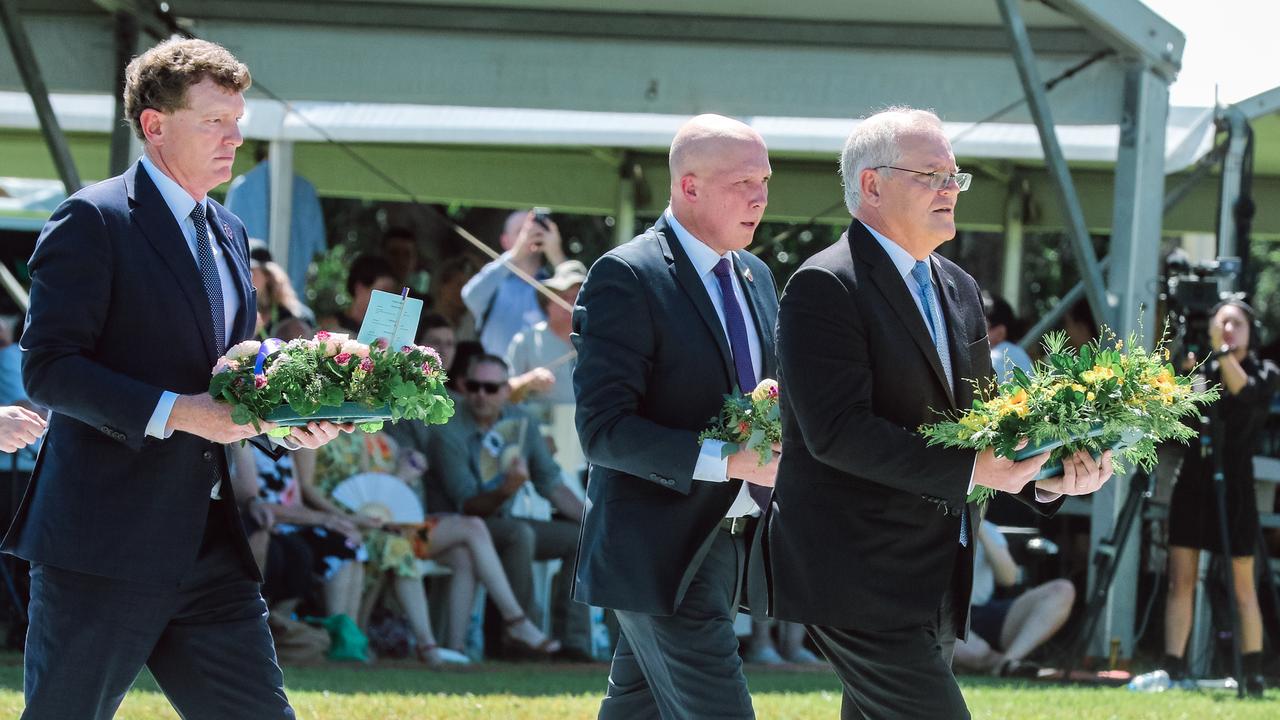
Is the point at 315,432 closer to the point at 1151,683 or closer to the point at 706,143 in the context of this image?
the point at 706,143

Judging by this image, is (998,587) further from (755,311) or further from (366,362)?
(366,362)

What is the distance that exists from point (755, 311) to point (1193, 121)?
7.25 m

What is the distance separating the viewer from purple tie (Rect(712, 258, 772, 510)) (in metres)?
4.15

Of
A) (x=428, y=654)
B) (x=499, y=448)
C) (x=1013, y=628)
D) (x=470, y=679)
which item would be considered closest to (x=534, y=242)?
(x=499, y=448)

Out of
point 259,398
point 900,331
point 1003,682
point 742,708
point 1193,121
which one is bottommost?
point 1003,682

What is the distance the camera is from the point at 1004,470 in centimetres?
340

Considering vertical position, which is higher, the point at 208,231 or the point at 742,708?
the point at 208,231

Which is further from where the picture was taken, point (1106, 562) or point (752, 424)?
point (1106, 562)

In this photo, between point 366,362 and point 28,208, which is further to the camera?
point 28,208

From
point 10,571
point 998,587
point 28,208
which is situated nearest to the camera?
point 10,571

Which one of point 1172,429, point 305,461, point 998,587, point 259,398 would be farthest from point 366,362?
point 998,587

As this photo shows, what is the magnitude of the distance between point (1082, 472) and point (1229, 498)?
571cm

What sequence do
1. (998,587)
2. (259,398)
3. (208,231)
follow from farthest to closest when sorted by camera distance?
(998,587) → (208,231) → (259,398)

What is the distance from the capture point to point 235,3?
8.77 metres
